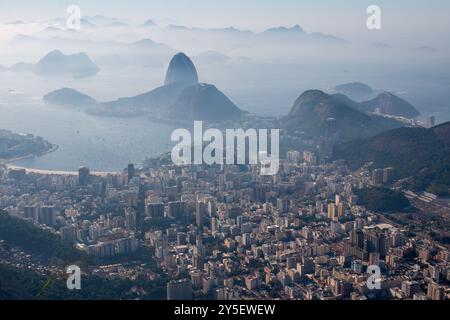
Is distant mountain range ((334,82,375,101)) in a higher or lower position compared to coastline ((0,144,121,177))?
higher

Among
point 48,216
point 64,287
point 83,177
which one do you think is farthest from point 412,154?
point 64,287

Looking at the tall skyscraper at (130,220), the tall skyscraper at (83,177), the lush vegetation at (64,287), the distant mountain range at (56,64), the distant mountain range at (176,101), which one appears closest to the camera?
the lush vegetation at (64,287)

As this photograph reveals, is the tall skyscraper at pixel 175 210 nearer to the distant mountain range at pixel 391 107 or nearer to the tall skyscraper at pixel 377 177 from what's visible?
the tall skyscraper at pixel 377 177

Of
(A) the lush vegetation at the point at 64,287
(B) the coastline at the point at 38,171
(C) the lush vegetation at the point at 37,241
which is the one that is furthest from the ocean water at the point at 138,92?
(A) the lush vegetation at the point at 64,287

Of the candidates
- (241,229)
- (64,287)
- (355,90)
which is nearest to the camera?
(64,287)

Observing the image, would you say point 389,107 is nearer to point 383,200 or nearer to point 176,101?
point 176,101

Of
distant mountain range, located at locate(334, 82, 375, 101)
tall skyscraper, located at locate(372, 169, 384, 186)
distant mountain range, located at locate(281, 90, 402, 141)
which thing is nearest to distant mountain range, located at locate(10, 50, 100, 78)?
distant mountain range, located at locate(334, 82, 375, 101)

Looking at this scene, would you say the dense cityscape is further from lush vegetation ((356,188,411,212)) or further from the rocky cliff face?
the rocky cliff face
